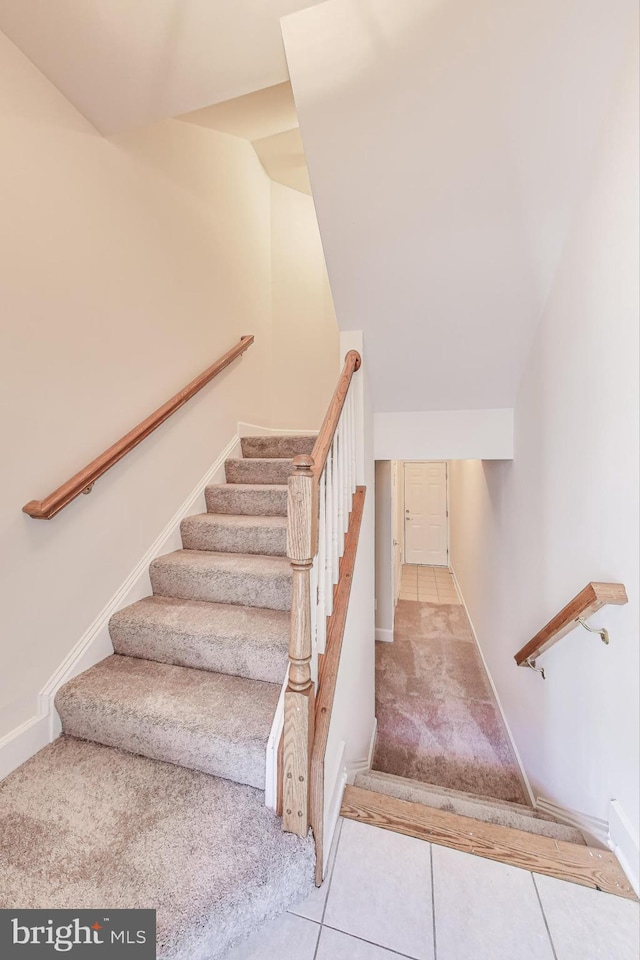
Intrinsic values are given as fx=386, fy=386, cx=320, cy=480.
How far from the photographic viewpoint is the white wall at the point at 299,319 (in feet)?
11.6

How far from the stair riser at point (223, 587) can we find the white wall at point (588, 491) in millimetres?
1199

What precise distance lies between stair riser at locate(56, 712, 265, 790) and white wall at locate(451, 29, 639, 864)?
3.70 feet

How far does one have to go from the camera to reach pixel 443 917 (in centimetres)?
104

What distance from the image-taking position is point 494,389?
2424 millimetres

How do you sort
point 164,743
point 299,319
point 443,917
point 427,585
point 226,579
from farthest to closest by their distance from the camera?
point 427,585 → point 299,319 → point 226,579 → point 164,743 → point 443,917

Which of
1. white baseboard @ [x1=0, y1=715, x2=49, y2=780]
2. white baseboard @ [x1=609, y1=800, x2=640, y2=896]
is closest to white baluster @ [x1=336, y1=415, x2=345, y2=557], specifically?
white baseboard @ [x1=609, y1=800, x2=640, y2=896]

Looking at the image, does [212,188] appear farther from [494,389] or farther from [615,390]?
[615,390]

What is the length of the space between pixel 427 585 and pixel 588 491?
4.79 metres

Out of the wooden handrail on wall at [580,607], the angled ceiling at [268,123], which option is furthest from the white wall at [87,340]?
the wooden handrail on wall at [580,607]

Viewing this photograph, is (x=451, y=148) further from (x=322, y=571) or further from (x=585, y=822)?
(x=585, y=822)

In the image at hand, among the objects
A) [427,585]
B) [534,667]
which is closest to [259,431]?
[534,667]

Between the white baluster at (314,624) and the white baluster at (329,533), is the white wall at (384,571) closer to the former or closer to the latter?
the white baluster at (329,533)

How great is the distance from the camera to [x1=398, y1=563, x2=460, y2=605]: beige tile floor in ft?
17.5

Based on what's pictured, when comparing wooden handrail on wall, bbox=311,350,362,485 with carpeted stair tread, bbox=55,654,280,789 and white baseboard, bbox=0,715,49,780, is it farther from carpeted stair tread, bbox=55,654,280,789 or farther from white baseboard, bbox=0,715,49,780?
white baseboard, bbox=0,715,49,780
